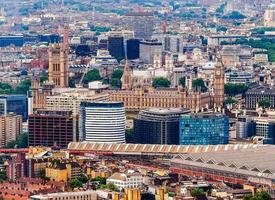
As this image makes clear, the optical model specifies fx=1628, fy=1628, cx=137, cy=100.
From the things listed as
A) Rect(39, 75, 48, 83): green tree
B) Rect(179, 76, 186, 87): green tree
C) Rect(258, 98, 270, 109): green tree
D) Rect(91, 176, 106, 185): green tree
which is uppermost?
Rect(91, 176, 106, 185): green tree

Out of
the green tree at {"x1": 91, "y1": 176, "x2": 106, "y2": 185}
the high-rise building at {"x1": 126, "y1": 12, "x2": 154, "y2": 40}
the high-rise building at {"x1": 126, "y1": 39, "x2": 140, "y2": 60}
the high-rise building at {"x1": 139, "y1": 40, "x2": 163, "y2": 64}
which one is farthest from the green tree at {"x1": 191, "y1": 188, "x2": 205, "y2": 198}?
the high-rise building at {"x1": 126, "y1": 12, "x2": 154, "y2": 40}

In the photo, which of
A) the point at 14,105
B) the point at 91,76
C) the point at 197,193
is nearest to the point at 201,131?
the point at 14,105

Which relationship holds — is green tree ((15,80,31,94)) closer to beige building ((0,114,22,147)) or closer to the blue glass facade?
beige building ((0,114,22,147))

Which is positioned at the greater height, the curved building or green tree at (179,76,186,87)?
the curved building

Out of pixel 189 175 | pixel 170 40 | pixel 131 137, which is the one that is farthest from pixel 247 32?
pixel 189 175

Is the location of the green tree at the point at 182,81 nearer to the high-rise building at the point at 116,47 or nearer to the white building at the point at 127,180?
the high-rise building at the point at 116,47
